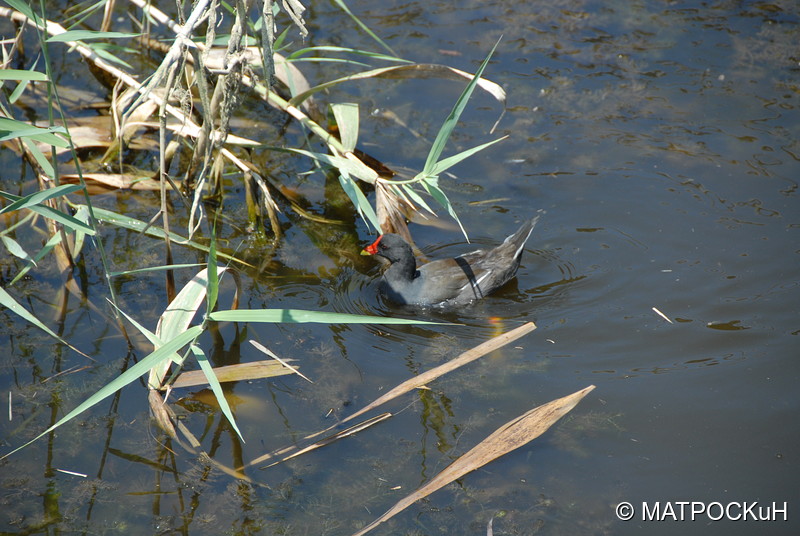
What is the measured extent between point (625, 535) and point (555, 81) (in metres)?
4.41

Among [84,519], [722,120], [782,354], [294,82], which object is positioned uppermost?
[294,82]

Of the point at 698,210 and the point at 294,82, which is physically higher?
the point at 294,82

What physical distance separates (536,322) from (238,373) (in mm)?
1931

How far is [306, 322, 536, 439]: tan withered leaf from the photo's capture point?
4.15 metres

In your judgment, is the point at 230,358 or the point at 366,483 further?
the point at 230,358

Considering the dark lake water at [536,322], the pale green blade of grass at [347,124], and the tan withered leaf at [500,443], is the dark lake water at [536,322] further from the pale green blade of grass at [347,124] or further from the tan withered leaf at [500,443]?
the pale green blade of grass at [347,124]

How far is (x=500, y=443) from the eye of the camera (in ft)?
12.8

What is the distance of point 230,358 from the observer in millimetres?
4543

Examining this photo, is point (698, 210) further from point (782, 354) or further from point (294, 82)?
point (294, 82)

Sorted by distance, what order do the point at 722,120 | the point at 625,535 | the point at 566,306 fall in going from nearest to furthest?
the point at 625,535
the point at 566,306
the point at 722,120

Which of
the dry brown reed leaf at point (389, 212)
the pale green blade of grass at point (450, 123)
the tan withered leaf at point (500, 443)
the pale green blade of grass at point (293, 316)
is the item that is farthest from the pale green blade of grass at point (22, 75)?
the tan withered leaf at point (500, 443)

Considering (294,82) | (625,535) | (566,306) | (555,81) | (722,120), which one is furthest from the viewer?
(555,81)

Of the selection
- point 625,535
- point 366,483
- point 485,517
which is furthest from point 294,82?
point 625,535

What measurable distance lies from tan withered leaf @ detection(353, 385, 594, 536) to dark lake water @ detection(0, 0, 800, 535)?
0.27 feet
